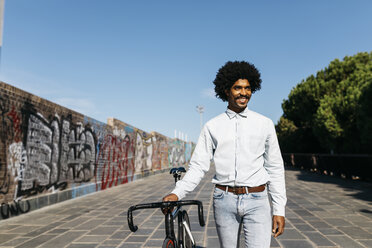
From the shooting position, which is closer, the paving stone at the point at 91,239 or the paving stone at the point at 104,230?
the paving stone at the point at 91,239

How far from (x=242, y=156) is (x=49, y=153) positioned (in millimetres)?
7573

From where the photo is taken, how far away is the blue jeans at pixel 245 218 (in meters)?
2.11

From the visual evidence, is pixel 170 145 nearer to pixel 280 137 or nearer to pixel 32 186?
pixel 280 137

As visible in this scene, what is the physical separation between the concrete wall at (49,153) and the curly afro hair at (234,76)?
586cm

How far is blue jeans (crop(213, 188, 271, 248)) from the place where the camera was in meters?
2.11

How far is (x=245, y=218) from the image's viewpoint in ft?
7.03

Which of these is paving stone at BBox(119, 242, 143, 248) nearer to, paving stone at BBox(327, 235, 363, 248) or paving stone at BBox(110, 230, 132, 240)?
paving stone at BBox(110, 230, 132, 240)

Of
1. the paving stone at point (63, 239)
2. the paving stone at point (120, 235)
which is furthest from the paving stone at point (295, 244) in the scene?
the paving stone at point (63, 239)

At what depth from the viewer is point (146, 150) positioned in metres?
20.8

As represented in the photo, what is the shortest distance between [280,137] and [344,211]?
29858 millimetres

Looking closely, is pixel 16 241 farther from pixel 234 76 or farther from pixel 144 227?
pixel 234 76

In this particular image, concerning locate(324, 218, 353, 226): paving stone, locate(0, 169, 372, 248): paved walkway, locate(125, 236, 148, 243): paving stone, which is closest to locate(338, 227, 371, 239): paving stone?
locate(0, 169, 372, 248): paved walkway

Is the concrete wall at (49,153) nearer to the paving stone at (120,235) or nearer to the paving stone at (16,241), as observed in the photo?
the paving stone at (16,241)

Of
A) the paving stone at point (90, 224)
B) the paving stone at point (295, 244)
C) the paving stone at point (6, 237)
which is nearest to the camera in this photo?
the paving stone at point (295, 244)
